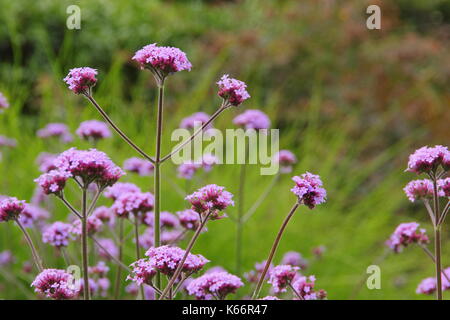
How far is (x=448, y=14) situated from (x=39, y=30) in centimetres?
648

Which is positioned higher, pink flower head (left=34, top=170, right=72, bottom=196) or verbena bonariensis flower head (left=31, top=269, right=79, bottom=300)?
pink flower head (left=34, top=170, right=72, bottom=196)

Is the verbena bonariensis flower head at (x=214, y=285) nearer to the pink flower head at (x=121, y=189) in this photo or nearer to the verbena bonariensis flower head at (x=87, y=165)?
the verbena bonariensis flower head at (x=87, y=165)

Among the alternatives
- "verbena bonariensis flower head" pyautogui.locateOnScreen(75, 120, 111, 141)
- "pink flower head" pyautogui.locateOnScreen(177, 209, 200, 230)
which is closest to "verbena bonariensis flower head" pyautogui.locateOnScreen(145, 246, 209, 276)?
"pink flower head" pyautogui.locateOnScreen(177, 209, 200, 230)

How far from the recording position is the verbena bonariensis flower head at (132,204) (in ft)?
5.53

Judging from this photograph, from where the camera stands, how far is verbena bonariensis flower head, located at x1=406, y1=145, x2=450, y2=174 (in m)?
1.37

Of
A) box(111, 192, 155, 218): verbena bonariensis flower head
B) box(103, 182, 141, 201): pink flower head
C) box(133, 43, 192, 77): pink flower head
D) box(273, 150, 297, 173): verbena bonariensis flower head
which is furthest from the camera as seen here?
box(273, 150, 297, 173): verbena bonariensis flower head

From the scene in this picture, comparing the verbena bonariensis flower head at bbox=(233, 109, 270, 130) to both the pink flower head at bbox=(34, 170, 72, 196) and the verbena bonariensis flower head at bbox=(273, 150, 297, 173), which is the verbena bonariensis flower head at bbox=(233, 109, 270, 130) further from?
the pink flower head at bbox=(34, 170, 72, 196)

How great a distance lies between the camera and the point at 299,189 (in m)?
1.29

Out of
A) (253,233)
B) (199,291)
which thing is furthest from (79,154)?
(253,233)

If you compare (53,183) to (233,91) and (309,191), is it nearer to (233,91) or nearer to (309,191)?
(233,91)

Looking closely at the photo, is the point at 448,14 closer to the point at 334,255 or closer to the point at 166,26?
the point at 166,26

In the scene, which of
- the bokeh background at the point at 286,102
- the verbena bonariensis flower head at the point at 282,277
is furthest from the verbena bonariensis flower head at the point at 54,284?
the bokeh background at the point at 286,102

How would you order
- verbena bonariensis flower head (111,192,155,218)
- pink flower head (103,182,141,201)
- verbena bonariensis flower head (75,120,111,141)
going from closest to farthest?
1. verbena bonariensis flower head (111,192,155,218)
2. pink flower head (103,182,141,201)
3. verbena bonariensis flower head (75,120,111,141)

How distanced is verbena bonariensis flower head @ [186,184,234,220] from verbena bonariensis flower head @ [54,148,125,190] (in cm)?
20
